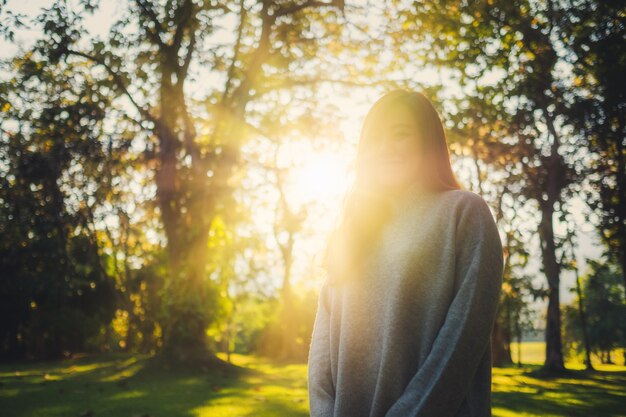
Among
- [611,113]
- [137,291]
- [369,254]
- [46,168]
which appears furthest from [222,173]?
[137,291]

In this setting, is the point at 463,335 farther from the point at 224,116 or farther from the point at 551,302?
the point at 551,302

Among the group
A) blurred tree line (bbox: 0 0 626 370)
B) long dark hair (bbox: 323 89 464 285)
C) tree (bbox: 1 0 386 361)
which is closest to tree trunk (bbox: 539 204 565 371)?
blurred tree line (bbox: 0 0 626 370)

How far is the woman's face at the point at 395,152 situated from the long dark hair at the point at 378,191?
0.03 meters

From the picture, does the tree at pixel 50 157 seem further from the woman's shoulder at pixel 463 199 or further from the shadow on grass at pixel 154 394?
the woman's shoulder at pixel 463 199

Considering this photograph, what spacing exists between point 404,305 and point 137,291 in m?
33.6

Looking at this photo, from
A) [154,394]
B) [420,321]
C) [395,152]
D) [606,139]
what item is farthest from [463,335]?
[606,139]

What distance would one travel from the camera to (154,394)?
9344mm

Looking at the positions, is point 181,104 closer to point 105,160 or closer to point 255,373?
point 105,160

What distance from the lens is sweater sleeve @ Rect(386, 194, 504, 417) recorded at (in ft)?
4.96

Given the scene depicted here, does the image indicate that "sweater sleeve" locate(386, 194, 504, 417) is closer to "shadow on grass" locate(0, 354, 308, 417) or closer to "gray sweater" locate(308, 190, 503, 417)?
"gray sweater" locate(308, 190, 503, 417)

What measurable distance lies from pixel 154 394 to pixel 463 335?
9.39 metres

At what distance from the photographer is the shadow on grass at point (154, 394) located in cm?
745

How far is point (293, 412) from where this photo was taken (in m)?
7.62

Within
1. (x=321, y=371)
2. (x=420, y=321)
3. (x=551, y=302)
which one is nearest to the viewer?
(x=420, y=321)
